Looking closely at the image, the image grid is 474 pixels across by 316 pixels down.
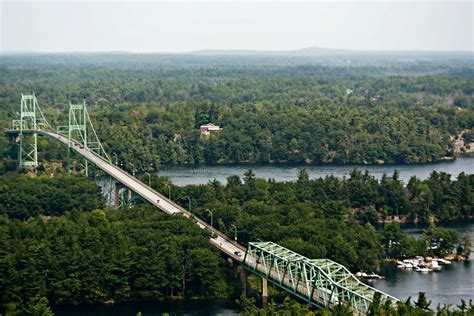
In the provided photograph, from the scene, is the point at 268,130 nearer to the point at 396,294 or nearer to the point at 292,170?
the point at 292,170

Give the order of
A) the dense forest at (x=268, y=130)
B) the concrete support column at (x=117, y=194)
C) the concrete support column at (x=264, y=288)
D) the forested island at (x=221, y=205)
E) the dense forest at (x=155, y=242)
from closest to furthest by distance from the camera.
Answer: the dense forest at (x=155, y=242) < the forested island at (x=221, y=205) < the concrete support column at (x=264, y=288) < the concrete support column at (x=117, y=194) < the dense forest at (x=268, y=130)

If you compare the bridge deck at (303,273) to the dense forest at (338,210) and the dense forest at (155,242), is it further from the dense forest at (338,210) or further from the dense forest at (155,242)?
the dense forest at (338,210)

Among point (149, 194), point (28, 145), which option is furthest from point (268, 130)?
point (149, 194)

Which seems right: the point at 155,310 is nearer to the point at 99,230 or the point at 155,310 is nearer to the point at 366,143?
the point at 99,230

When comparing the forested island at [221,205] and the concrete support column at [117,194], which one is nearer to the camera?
the forested island at [221,205]

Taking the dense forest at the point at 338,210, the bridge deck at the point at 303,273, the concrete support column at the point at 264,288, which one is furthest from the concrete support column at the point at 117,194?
the concrete support column at the point at 264,288

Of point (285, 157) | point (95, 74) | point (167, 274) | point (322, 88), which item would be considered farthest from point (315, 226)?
point (95, 74)

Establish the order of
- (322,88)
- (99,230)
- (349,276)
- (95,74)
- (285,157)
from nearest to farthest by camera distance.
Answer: (349,276)
(99,230)
(285,157)
(322,88)
(95,74)
